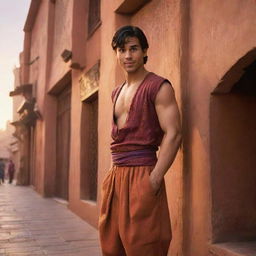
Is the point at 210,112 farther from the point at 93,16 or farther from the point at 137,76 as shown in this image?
the point at 93,16

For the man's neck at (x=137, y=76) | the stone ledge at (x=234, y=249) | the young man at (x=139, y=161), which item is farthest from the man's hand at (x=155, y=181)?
the stone ledge at (x=234, y=249)

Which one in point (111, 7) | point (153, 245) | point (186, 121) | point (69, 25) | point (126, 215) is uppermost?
point (69, 25)

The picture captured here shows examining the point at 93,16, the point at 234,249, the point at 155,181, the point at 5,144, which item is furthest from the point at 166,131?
the point at 5,144

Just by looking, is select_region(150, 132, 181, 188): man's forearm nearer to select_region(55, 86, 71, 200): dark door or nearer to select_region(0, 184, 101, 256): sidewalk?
select_region(0, 184, 101, 256): sidewalk

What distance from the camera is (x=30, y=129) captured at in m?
17.5

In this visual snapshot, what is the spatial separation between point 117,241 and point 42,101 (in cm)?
1002

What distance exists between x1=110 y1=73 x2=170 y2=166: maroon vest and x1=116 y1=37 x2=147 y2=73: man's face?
16 cm

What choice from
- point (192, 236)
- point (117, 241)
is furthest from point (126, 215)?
point (192, 236)

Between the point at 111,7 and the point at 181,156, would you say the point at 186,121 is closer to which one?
the point at 181,156

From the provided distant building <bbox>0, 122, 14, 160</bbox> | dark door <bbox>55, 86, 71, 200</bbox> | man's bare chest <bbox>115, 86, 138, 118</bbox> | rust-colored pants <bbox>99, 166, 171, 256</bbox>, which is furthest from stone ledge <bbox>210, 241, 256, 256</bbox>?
distant building <bbox>0, 122, 14, 160</bbox>

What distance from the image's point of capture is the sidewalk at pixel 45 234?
4.59 metres

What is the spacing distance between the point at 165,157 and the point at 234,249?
36.4 inches

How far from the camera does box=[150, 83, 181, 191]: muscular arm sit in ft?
8.05

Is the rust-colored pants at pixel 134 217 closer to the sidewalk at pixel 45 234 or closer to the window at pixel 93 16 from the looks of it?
the sidewalk at pixel 45 234
